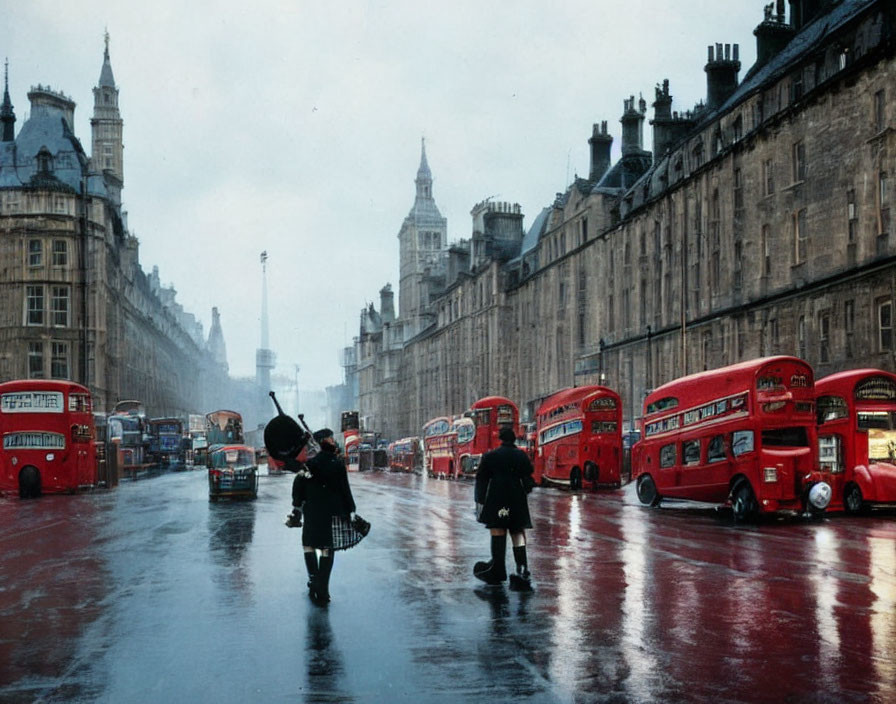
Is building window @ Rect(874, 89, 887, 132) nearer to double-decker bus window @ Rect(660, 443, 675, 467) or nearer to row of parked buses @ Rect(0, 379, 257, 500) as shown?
double-decker bus window @ Rect(660, 443, 675, 467)

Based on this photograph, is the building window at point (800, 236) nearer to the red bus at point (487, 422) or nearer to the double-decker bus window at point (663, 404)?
Result: the double-decker bus window at point (663, 404)

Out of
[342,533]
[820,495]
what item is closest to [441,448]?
[820,495]

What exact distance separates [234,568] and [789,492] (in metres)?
14.3

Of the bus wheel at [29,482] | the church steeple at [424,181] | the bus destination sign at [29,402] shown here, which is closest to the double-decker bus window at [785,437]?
the bus destination sign at [29,402]

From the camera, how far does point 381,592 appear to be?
539 inches

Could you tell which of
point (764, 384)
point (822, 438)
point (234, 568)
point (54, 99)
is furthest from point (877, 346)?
point (54, 99)

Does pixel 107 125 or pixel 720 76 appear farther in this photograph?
pixel 107 125

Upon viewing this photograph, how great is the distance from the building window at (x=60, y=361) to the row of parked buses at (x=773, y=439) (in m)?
56.5

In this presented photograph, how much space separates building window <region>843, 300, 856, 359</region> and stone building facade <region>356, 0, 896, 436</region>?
64 millimetres

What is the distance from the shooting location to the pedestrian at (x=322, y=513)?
12820mm

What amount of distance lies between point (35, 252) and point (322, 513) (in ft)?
242

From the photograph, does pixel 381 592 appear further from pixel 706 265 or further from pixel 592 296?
pixel 592 296

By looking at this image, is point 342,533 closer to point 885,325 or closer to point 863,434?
point 863,434

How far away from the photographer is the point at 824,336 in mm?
40969
